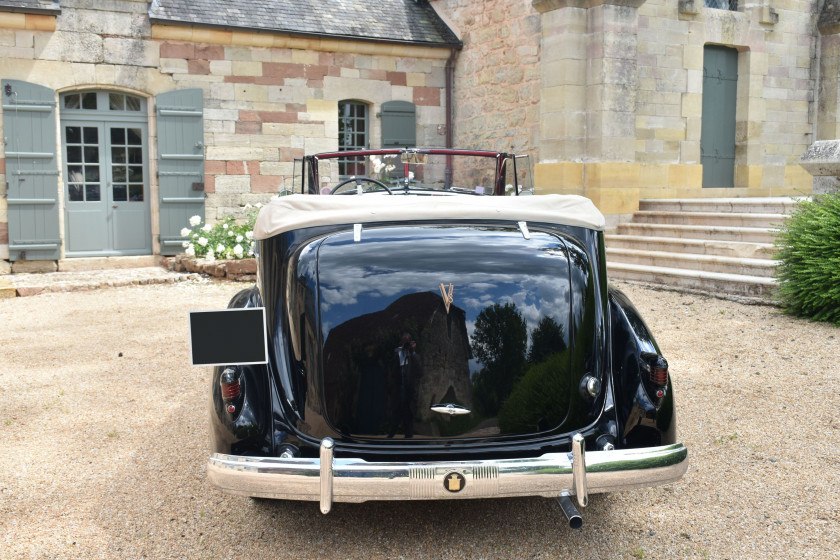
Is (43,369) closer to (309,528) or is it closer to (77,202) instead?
(309,528)

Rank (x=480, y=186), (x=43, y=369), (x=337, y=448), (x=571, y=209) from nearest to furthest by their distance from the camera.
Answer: (x=337, y=448) < (x=571, y=209) < (x=480, y=186) < (x=43, y=369)

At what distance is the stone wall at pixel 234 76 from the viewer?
1130cm

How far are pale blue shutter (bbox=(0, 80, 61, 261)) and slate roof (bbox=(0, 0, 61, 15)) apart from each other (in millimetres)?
952

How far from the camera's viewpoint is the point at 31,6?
1089 cm

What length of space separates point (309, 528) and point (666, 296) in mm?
6725

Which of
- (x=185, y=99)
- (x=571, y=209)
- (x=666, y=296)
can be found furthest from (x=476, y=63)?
(x=571, y=209)

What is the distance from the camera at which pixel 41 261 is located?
11484mm

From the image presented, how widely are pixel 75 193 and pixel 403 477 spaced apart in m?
10.6

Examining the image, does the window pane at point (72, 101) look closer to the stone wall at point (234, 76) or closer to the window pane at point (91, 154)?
the stone wall at point (234, 76)

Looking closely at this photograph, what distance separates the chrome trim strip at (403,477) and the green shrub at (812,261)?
5.17 m

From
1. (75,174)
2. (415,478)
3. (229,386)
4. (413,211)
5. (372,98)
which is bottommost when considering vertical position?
(415,478)

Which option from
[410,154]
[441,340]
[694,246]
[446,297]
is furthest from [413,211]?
[694,246]

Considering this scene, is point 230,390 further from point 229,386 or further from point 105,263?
point 105,263

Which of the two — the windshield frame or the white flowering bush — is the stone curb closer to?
the white flowering bush
